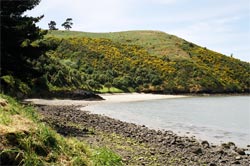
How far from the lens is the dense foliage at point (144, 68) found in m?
73.0

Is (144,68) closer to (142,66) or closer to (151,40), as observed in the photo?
(142,66)

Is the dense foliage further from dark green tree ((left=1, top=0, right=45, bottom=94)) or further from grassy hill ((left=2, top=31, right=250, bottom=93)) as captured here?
dark green tree ((left=1, top=0, right=45, bottom=94))

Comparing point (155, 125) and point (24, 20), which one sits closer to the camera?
point (24, 20)

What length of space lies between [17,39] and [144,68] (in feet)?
216

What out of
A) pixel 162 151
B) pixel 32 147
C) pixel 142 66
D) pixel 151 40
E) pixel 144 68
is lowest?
pixel 162 151

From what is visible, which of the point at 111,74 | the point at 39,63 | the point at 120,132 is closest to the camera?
the point at 120,132

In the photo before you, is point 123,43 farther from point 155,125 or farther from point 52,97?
point 155,125

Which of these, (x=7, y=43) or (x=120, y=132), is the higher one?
(x=7, y=43)

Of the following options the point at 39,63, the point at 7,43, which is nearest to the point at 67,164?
the point at 7,43

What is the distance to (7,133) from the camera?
25.3ft

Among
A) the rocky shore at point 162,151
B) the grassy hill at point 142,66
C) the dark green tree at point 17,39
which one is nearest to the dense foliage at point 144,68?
the grassy hill at point 142,66

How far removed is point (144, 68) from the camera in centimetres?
8725

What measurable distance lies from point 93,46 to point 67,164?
89.7 metres

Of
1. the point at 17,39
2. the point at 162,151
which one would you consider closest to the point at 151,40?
the point at 17,39
